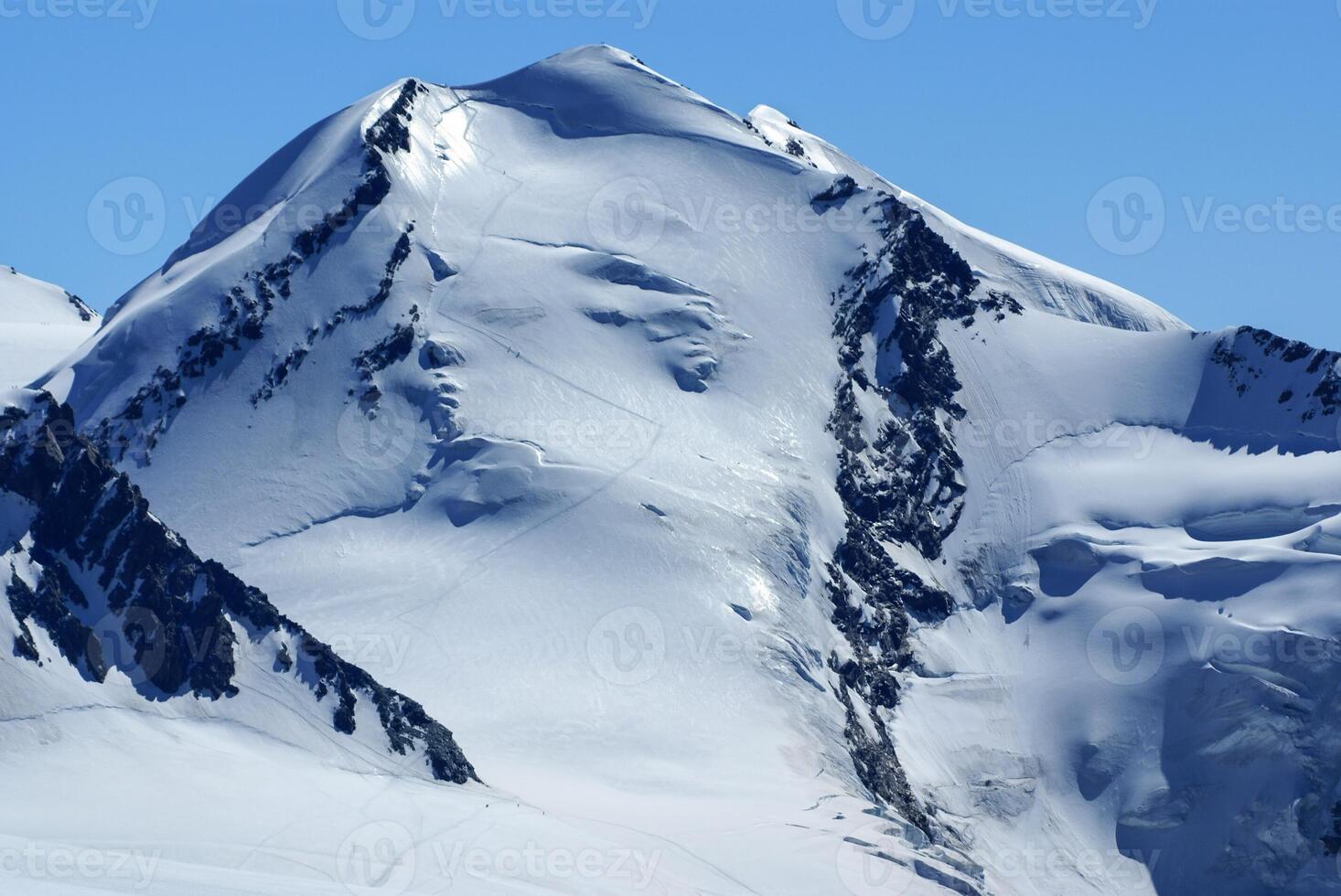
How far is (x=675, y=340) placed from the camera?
472 feet

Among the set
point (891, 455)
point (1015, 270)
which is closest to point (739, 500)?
point (891, 455)

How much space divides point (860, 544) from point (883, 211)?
34012mm

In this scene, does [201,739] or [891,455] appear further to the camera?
[891,455]

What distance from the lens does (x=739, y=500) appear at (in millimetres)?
130500

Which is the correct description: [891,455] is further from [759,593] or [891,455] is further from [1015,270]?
[1015,270]

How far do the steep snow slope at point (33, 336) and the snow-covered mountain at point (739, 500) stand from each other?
9114 millimetres

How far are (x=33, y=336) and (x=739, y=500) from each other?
66.5 m

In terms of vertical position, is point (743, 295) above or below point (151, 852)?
above

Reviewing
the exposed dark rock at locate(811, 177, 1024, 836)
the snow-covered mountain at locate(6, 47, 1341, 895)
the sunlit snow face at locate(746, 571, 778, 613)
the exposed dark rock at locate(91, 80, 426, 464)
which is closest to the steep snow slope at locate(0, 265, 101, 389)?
the snow-covered mountain at locate(6, 47, 1341, 895)

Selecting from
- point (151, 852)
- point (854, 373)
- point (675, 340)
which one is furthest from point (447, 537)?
point (151, 852)

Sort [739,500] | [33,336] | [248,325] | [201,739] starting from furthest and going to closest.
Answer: [33,336] → [248,325] → [739,500] → [201,739]

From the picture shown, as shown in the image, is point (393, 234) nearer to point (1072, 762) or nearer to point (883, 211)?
point (883, 211)

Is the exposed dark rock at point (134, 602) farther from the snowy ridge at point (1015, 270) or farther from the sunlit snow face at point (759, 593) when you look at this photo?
the snowy ridge at point (1015, 270)

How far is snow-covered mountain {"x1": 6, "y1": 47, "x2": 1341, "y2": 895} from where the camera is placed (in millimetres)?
112000
